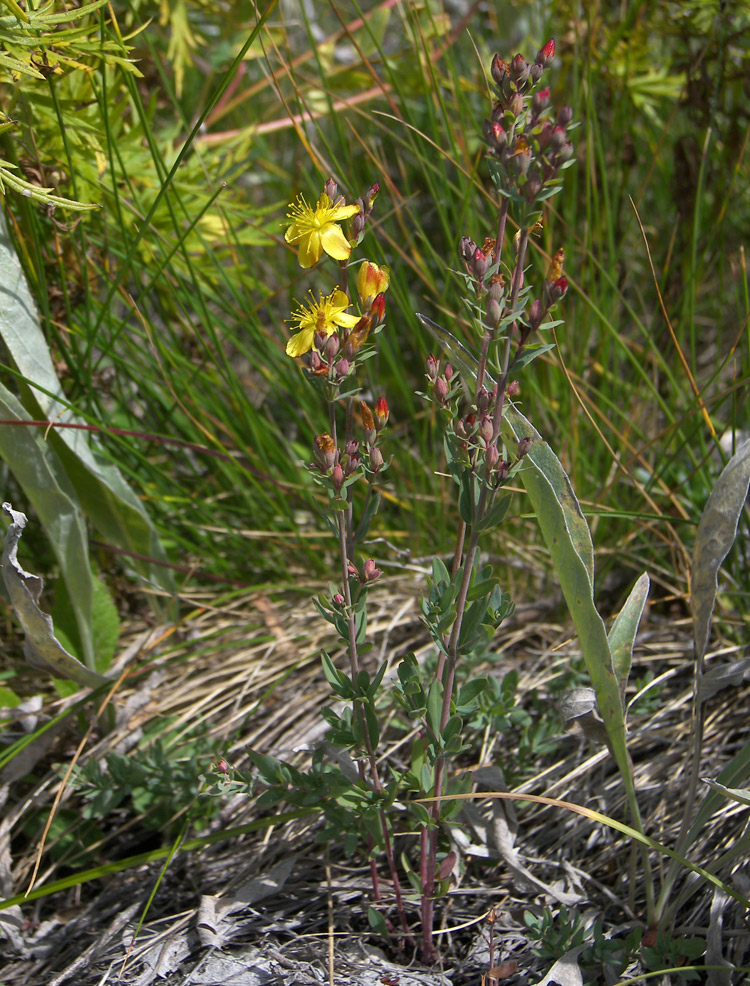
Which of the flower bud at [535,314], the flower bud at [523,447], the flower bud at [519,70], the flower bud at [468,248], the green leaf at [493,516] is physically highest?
the flower bud at [519,70]

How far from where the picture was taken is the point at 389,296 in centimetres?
185

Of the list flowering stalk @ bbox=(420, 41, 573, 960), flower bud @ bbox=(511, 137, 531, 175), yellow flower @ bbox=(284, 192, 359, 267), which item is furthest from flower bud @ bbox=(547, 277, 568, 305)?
yellow flower @ bbox=(284, 192, 359, 267)

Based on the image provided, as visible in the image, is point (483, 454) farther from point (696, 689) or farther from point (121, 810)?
point (121, 810)

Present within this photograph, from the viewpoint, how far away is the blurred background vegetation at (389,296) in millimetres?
1364

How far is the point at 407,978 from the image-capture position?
3.34ft

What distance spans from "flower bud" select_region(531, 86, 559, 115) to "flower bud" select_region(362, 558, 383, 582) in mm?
Answer: 495

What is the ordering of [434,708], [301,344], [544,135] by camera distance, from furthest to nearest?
[434,708] < [301,344] < [544,135]

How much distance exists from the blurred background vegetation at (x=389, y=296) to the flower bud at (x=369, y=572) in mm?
500

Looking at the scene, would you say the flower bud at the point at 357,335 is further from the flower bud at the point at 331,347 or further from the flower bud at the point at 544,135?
the flower bud at the point at 544,135

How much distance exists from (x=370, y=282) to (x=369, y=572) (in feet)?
1.05

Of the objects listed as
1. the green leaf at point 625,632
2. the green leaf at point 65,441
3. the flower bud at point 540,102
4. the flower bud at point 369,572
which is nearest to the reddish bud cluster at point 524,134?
the flower bud at point 540,102

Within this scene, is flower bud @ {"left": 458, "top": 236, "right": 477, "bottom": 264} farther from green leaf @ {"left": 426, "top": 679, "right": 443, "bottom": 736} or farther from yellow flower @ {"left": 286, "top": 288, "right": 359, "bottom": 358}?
green leaf @ {"left": 426, "top": 679, "right": 443, "bottom": 736}

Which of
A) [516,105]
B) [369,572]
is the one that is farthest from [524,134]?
[369,572]

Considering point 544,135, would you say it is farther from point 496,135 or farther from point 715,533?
point 715,533
